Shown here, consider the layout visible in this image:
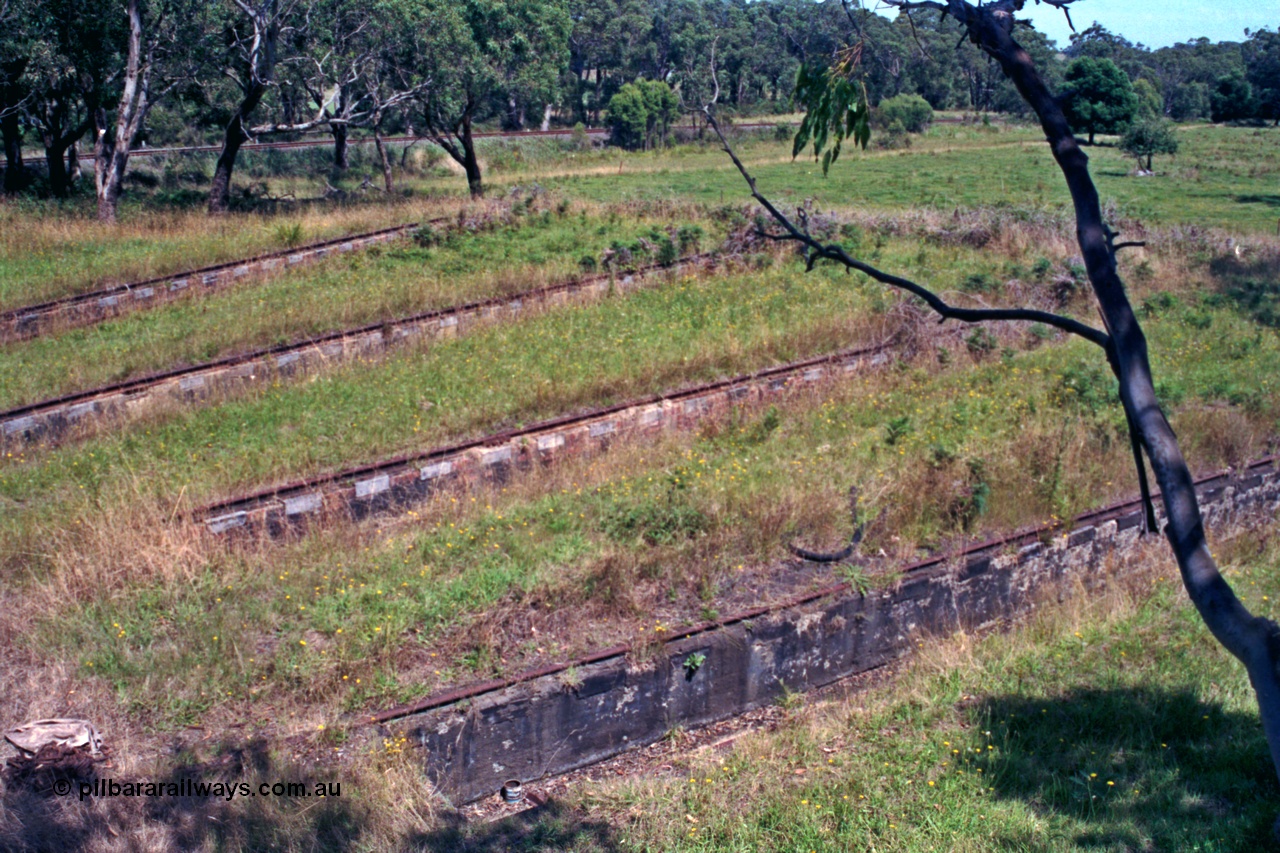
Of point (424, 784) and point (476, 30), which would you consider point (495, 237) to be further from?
point (424, 784)

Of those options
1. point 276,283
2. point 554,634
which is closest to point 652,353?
point 554,634

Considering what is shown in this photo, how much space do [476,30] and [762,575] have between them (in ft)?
74.4

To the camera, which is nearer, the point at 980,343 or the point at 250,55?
the point at 980,343

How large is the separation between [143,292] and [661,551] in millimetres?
10990

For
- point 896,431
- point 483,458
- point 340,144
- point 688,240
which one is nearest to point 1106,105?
point 688,240

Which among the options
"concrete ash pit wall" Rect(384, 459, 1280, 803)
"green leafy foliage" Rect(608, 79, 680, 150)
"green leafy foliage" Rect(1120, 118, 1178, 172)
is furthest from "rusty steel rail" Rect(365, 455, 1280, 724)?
"green leafy foliage" Rect(608, 79, 680, 150)

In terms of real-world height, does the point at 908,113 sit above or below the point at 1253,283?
above

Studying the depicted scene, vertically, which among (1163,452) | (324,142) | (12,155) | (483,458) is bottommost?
(483,458)

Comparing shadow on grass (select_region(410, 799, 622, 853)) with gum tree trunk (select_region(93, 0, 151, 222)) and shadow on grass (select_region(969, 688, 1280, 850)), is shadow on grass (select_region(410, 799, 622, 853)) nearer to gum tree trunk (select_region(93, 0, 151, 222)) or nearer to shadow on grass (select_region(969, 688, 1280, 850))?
shadow on grass (select_region(969, 688, 1280, 850))

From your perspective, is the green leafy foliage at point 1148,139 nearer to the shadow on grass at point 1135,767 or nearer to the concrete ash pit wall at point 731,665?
the concrete ash pit wall at point 731,665

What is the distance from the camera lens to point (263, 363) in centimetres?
1173

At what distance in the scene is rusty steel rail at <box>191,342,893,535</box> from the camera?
7996 mm

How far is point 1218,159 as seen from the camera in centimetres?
3575

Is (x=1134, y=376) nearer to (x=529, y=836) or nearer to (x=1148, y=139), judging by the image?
(x=529, y=836)
